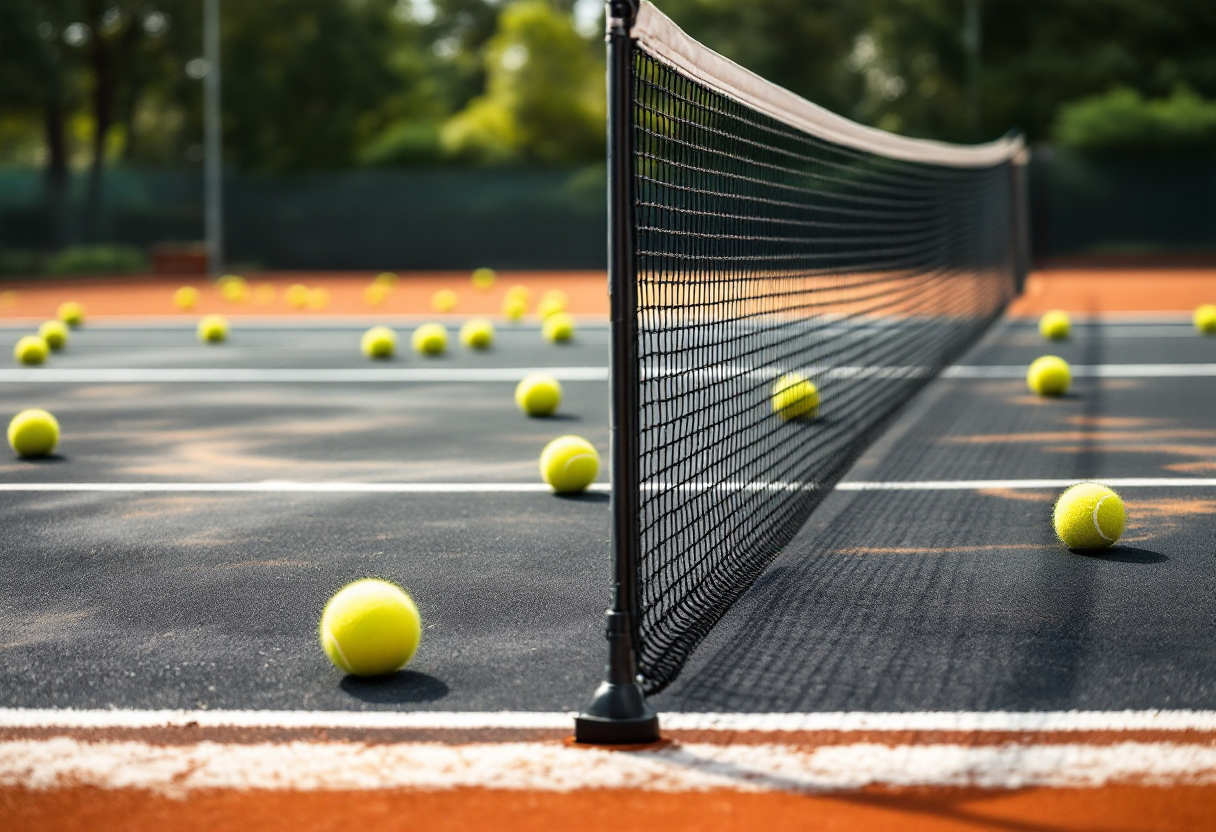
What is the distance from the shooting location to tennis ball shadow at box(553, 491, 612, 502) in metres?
5.80

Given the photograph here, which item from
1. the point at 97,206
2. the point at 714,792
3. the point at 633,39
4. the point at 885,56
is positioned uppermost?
the point at 885,56

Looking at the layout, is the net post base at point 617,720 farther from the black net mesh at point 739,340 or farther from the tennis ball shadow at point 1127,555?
the tennis ball shadow at point 1127,555

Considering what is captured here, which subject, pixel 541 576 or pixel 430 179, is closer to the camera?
pixel 541 576

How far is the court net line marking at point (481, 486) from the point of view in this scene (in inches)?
234

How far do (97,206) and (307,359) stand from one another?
22.7 m

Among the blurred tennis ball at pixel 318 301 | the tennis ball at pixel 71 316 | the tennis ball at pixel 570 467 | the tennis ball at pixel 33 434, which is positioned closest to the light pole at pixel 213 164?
the blurred tennis ball at pixel 318 301

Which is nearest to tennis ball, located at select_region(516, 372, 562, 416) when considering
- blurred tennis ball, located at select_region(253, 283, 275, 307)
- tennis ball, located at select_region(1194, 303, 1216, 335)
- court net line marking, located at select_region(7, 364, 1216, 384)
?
court net line marking, located at select_region(7, 364, 1216, 384)

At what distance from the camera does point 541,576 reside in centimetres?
447

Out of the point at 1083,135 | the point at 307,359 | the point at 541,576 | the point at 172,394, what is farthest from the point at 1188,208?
the point at 541,576

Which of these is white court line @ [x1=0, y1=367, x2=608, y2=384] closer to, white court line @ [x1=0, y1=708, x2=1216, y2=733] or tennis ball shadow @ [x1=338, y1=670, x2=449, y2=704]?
tennis ball shadow @ [x1=338, y1=670, x2=449, y2=704]

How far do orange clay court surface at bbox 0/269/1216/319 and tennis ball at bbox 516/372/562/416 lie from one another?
9514 mm

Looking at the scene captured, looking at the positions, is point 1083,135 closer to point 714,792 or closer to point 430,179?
point 430,179

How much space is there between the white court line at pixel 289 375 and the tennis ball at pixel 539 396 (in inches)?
78.2

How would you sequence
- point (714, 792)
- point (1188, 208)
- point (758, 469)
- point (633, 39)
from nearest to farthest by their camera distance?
1. point (714, 792)
2. point (633, 39)
3. point (758, 469)
4. point (1188, 208)
